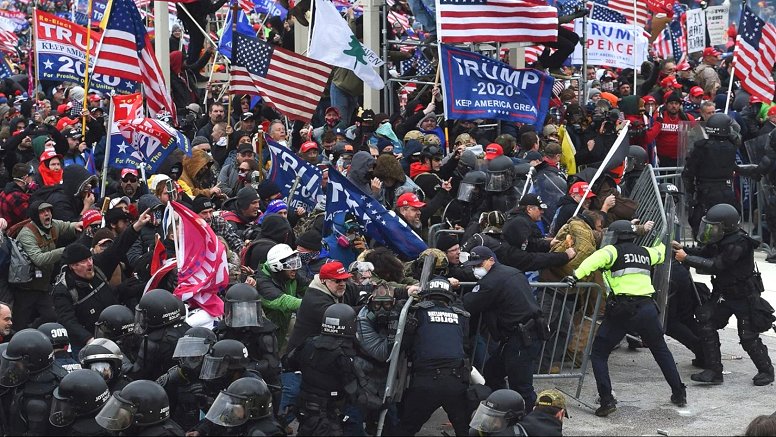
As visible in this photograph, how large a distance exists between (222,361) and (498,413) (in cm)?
200

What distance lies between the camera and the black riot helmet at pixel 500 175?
1347cm

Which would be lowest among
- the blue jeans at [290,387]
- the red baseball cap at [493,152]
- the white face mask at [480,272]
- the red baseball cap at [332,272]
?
the blue jeans at [290,387]

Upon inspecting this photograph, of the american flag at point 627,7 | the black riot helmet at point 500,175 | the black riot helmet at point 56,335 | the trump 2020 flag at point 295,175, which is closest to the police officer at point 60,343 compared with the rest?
the black riot helmet at point 56,335

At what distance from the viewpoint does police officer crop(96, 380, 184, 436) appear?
335 inches

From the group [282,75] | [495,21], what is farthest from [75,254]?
[495,21]

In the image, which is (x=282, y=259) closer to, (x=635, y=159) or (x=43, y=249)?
(x=43, y=249)

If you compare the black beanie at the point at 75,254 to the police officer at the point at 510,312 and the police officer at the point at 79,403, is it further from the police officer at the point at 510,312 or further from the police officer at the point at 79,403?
the police officer at the point at 510,312

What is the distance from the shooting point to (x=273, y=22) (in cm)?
2306

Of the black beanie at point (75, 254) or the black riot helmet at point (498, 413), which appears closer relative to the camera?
the black riot helmet at point (498, 413)

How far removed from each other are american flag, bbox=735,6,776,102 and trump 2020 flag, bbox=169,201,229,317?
9907mm

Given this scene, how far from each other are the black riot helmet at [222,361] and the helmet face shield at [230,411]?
552mm

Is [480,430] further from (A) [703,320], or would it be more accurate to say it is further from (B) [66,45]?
(B) [66,45]

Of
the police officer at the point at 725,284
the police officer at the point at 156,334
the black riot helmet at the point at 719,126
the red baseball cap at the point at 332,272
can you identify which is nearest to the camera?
the police officer at the point at 156,334

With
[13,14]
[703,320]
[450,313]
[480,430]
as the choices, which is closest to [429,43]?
[703,320]
